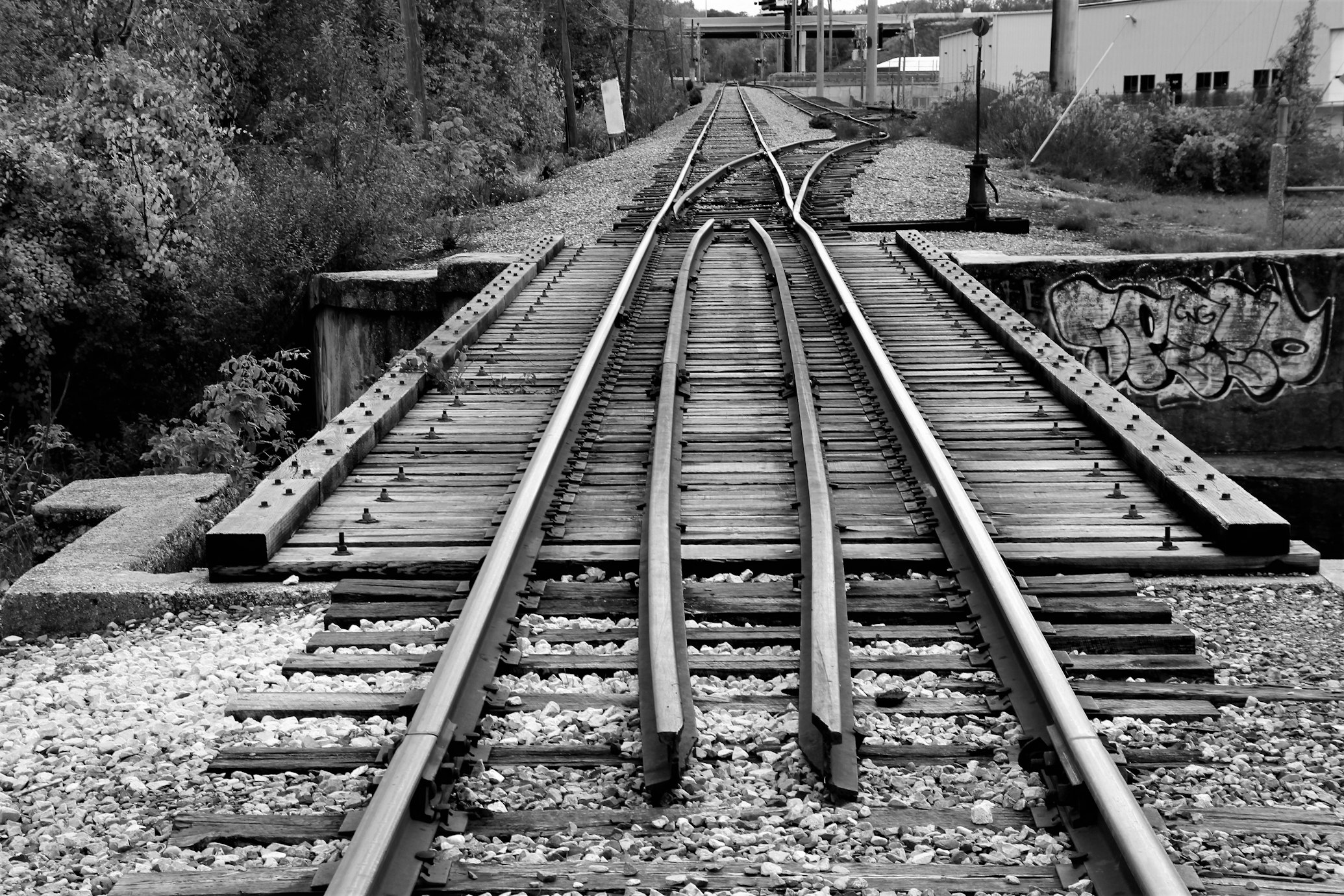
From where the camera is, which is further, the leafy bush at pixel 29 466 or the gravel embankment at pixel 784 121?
the gravel embankment at pixel 784 121

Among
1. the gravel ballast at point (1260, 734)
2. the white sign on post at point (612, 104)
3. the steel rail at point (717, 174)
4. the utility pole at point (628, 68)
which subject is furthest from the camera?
the utility pole at point (628, 68)

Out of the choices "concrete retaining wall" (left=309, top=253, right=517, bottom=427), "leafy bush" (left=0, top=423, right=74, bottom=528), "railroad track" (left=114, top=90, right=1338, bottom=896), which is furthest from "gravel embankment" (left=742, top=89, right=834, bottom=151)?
"railroad track" (left=114, top=90, right=1338, bottom=896)

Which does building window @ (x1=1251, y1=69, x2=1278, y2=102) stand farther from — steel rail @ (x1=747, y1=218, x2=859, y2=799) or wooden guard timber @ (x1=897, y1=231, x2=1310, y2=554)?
steel rail @ (x1=747, y1=218, x2=859, y2=799)

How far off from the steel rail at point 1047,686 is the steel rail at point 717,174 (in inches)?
386

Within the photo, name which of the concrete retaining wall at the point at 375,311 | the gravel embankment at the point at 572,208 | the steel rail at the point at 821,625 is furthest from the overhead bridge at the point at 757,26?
the steel rail at the point at 821,625

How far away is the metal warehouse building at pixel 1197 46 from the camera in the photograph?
2980 cm

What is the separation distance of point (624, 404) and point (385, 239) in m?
6.84

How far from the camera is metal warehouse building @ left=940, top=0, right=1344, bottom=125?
2980cm

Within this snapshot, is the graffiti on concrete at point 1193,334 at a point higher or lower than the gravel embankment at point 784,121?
lower

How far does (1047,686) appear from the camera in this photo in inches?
136

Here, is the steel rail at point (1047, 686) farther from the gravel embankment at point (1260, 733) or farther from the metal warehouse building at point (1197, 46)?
the metal warehouse building at point (1197, 46)

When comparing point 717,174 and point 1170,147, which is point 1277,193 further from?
point 1170,147

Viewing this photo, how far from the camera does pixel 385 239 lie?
43.6 ft

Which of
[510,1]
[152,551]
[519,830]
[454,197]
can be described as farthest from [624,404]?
[510,1]
